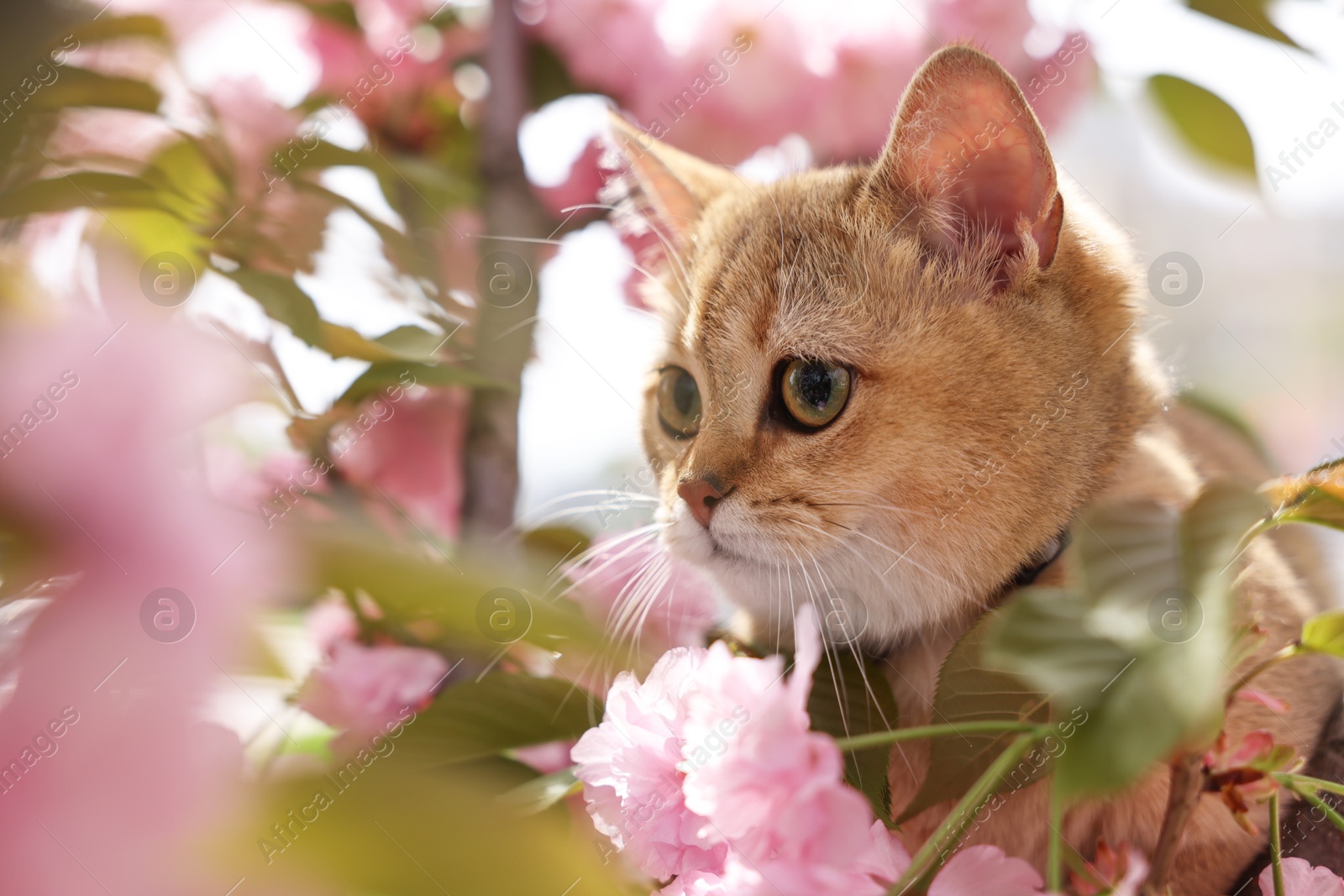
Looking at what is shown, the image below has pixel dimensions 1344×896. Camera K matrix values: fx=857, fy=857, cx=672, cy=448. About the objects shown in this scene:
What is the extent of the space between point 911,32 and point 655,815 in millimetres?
830

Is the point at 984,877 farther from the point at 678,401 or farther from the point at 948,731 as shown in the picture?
the point at 678,401

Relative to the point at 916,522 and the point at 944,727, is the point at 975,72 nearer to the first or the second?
the point at 916,522

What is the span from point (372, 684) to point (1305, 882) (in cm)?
65

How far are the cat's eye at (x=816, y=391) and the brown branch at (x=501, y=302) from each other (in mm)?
220

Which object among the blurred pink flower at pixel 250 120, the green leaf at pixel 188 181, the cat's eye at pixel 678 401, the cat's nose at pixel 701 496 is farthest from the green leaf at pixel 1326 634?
the blurred pink flower at pixel 250 120

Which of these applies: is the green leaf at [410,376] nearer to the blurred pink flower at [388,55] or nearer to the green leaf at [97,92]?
the green leaf at [97,92]

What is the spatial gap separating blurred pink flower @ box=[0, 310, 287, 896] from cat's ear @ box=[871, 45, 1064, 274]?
1.56 feet

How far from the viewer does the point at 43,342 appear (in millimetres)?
336

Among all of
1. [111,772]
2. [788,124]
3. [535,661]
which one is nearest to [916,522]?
[535,661]

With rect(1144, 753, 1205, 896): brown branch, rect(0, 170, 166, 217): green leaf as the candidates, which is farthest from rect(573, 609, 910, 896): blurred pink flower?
rect(0, 170, 166, 217): green leaf

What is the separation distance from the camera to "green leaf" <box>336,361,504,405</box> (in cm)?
62

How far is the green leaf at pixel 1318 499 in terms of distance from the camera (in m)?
0.34

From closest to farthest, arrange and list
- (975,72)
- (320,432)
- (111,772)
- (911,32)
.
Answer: (111,772) → (975,72) → (320,432) → (911,32)

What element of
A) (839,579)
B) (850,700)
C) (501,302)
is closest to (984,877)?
(850,700)
